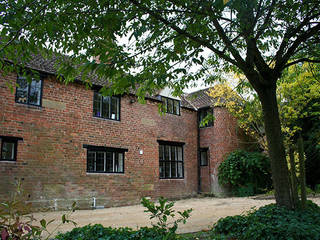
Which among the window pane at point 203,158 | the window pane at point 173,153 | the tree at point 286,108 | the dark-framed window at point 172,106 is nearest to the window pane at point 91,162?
the window pane at point 173,153

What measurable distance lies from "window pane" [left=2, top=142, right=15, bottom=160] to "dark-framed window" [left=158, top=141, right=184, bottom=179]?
7.36 meters

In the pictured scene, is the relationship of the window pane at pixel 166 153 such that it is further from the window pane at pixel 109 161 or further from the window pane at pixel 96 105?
the window pane at pixel 96 105

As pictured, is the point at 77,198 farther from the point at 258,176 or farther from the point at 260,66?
the point at 258,176

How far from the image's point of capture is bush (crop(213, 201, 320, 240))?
377cm

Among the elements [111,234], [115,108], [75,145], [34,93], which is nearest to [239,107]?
[115,108]

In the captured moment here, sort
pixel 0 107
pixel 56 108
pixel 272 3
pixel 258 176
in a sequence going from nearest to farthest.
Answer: pixel 272 3 → pixel 0 107 → pixel 56 108 → pixel 258 176

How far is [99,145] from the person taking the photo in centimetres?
1207

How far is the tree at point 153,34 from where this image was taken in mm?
3711

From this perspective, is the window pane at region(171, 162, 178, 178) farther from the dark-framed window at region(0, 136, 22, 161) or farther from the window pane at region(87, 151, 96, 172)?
the dark-framed window at region(0, 136, 22, 161)

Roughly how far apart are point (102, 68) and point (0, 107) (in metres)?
7.67

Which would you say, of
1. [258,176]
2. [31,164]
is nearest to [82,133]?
[31,164]

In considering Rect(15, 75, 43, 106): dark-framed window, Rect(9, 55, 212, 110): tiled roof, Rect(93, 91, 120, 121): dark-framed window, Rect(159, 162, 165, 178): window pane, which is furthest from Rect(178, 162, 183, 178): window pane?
Rect(15, 75, 43, 106): dark-framed window

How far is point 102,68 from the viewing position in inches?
139

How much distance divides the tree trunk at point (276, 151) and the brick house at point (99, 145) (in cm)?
195
